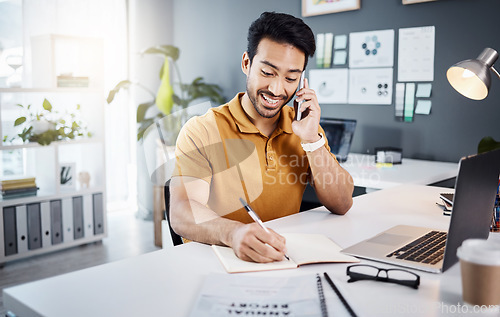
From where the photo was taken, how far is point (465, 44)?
2.85m

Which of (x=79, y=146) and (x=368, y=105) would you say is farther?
(x=79, y=146)

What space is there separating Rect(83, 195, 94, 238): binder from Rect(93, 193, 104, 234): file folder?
34 millimetres

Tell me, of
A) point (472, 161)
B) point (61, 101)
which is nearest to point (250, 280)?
point (472, 161)

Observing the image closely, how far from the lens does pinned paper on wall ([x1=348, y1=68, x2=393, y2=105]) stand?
3195 millimetres

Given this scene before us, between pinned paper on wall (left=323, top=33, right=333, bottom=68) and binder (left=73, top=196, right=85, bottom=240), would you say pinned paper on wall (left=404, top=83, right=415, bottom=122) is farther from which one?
binder (left=73, top=196, right=85, bottom=240)

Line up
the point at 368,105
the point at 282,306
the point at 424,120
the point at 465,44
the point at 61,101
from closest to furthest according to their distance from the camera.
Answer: the point at 282,306
the point at 465,44
the point at 424,120
the point at 368,105
the point at 61,101

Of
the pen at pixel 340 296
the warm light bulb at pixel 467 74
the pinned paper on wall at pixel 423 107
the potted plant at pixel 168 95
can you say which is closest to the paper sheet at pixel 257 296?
the pen at pixel 340 296

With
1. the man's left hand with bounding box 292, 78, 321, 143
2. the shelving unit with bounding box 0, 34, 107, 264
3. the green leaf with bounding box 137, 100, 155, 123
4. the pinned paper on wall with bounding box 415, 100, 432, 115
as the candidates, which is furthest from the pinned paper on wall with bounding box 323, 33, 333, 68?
the man's left hand with bounding box 292, 78, 321, 143

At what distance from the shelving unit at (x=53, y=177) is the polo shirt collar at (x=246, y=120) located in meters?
2.09

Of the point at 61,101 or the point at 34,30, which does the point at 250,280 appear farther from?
the point at 34,30

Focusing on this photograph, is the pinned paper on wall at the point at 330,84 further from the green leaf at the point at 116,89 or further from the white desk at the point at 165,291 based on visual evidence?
the white desk at the point at 165,291

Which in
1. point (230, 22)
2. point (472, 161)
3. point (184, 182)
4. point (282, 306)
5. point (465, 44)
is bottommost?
point (282, 306)

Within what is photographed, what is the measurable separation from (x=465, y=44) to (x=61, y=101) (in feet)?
9.66

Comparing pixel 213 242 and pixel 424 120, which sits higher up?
pixel 424 120
